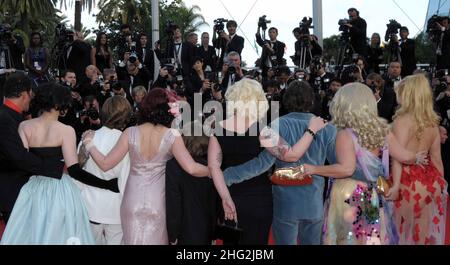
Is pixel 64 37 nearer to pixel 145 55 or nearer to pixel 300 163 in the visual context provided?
pixel 145 55

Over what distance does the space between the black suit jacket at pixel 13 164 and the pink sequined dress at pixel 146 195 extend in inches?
21.2

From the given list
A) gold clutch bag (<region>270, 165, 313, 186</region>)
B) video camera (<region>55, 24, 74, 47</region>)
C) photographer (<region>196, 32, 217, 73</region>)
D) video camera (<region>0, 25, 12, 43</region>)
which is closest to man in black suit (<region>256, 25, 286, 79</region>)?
photographer (<region>196, 32, 217, 73</region>)

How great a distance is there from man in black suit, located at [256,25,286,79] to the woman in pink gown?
24.4ft

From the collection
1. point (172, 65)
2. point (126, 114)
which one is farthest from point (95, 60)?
point (126, 114)

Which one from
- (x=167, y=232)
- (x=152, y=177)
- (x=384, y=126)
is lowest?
(x=167, y=232)

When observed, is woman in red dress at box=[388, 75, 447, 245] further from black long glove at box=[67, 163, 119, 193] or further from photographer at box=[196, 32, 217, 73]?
photographer at box=[196, 32, 217, 73]

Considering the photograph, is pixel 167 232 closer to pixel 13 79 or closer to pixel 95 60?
pixel 13 79

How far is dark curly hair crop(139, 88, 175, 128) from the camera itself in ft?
15.0

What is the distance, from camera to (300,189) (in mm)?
4777

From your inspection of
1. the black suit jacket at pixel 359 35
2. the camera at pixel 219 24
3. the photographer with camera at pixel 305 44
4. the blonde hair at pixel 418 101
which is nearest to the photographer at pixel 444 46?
the black suit jacket at pixel 359 35

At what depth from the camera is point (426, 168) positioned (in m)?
5.15

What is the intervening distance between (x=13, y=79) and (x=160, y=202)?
1396 millimetres

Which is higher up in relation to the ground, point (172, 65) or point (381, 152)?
point (172, 65)

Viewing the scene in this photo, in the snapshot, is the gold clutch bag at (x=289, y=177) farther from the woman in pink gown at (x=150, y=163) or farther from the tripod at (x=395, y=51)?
the tripod at (x=395, y=51)
